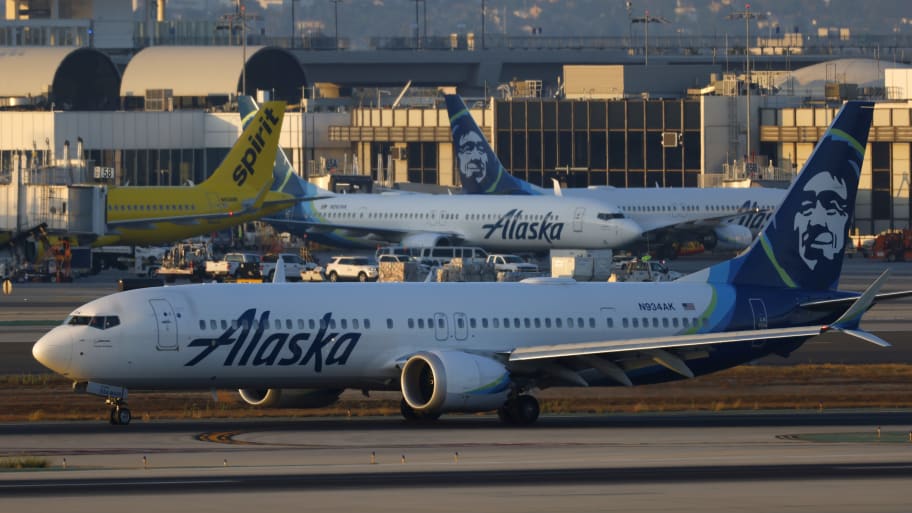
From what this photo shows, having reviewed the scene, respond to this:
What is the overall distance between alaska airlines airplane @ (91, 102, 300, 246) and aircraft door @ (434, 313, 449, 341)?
226 feet

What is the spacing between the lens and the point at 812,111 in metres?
155

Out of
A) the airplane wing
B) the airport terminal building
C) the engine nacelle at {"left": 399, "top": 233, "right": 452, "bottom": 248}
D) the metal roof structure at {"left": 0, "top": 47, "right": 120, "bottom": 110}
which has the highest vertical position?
the metal roof structure at {"left": 0, "top": 47, "right": 120, "bottom": 110}

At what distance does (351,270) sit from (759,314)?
60.8 metres

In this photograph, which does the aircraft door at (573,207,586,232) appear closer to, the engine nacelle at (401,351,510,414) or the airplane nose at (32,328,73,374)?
the engine nacelle at (401,351,510,414)

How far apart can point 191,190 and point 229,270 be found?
8.38 metres

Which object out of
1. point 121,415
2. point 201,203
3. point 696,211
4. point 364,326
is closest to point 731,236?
point 696,211

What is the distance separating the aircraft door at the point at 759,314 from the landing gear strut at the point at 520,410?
7861 millimetres

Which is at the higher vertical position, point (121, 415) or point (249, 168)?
point (249, 168)

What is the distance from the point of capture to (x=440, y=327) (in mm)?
48094

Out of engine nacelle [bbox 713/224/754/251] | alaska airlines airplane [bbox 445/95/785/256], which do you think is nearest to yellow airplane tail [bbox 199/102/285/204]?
alaska airlines airplane [bbox 445/95/785/256]

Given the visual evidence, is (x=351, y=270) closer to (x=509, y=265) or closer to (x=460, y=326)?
(x=509, y=265)

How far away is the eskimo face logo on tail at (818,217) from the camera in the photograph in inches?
2068

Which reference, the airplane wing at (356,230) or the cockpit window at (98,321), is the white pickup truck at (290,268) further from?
the cockpit window at (98,321)

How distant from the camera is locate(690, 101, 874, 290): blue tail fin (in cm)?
5238
